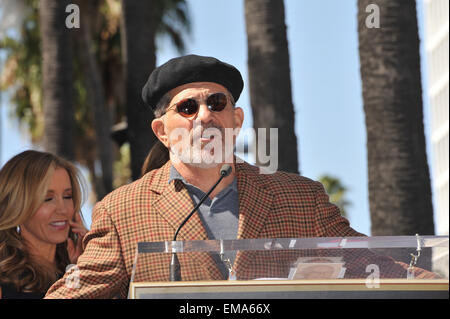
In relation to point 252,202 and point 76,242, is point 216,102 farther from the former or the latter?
point 76,242

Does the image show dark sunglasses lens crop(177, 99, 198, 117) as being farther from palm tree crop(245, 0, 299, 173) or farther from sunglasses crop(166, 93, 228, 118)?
palm tree crop(245, 0, 299, 173)

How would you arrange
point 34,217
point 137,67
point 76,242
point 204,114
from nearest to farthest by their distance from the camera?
point 204,114 < point 34,217 < point 76,242 < point 137,67

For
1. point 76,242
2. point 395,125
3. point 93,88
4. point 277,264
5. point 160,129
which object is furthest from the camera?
point 93,88

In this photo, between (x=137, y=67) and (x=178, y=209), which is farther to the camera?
(x=137, y=67)

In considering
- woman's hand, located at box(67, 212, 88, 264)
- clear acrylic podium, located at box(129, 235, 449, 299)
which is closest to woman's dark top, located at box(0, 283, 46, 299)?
woman's hand, located at box(67, 212, 88, 264)

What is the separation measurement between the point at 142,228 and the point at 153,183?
35 cm

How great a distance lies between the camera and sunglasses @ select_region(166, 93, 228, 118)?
4.70 meters

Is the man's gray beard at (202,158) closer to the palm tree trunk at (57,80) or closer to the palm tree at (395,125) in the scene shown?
the palm tree at (395,125)

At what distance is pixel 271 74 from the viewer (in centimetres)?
1046

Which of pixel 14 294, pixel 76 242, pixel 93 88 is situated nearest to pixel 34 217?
pixel 76 242

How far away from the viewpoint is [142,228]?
4.64 m

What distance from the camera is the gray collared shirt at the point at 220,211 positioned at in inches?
187

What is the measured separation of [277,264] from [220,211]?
110cm

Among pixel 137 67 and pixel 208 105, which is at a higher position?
pixel 137 67
